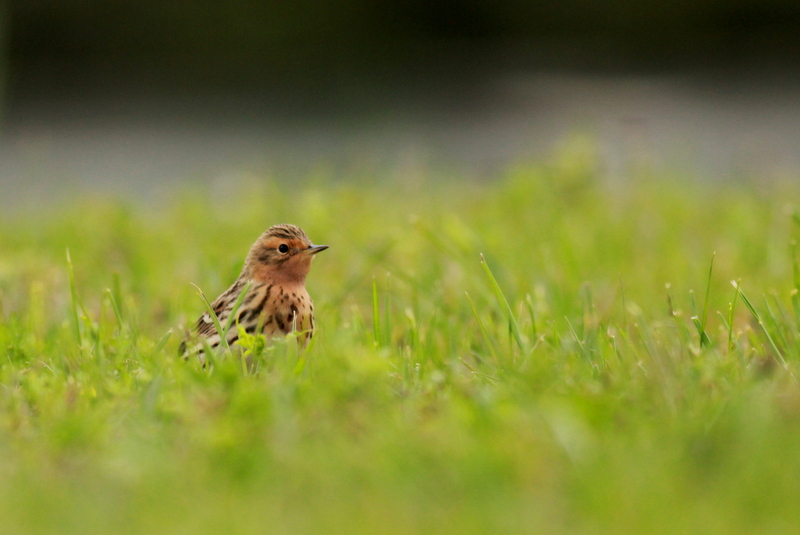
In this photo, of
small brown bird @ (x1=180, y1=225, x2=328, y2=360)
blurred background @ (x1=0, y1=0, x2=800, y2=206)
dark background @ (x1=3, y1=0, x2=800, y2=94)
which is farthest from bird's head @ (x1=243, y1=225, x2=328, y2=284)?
dark background @ (x1=3, y1=0, x2=800, y2=94)

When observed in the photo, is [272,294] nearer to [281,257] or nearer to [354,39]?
[281,257]

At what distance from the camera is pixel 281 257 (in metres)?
4.98

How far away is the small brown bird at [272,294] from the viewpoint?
15.1 ft

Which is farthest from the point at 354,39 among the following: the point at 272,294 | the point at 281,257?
the point at 272,294

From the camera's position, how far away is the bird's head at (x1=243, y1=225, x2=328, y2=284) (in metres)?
4.92

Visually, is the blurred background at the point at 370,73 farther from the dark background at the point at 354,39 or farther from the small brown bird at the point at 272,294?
the small brown bird at the point at 272,294

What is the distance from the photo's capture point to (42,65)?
51.2ft

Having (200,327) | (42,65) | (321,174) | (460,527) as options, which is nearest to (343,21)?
(42,65)

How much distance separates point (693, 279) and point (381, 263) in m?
1.66

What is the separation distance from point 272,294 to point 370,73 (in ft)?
36.5

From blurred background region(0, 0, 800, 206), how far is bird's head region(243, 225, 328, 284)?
8019mm

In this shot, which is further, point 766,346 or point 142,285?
point 142,285

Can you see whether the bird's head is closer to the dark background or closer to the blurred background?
the blurred background

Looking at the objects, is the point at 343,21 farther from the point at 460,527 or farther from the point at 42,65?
the point at 460,527
